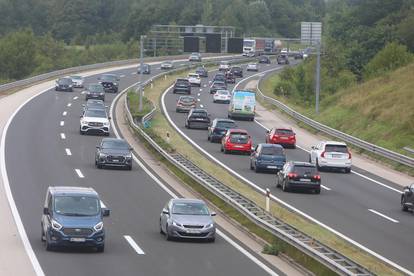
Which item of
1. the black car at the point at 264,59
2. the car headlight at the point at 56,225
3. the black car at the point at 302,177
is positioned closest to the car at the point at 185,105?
the black car at the point at 302,177

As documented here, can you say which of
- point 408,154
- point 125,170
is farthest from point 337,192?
point 408,154

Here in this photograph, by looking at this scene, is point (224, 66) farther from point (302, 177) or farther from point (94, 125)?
point (302, 177)

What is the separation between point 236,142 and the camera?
56688 millimetres

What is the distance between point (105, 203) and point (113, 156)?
10501 mm

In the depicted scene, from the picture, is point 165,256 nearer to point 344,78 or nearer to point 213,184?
point 213,184

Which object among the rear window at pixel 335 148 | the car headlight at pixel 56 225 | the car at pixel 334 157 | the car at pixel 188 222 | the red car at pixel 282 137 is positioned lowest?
the red car at pixel 282 137

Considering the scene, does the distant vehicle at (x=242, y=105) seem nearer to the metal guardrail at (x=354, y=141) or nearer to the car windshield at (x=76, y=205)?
the metal guardrail at (x=354, y=141)

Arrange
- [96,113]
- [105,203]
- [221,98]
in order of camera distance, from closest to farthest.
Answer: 1. [105,203]
2. [96,113]
3. [221,98]

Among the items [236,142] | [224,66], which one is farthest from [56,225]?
[224,66]

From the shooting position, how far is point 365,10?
137 m

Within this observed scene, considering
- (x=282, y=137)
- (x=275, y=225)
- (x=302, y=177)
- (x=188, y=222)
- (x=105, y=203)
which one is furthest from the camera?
(x=282, y=137)

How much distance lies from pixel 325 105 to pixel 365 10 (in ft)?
181

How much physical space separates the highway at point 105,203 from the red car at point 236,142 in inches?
286

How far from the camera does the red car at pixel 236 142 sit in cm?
5653
